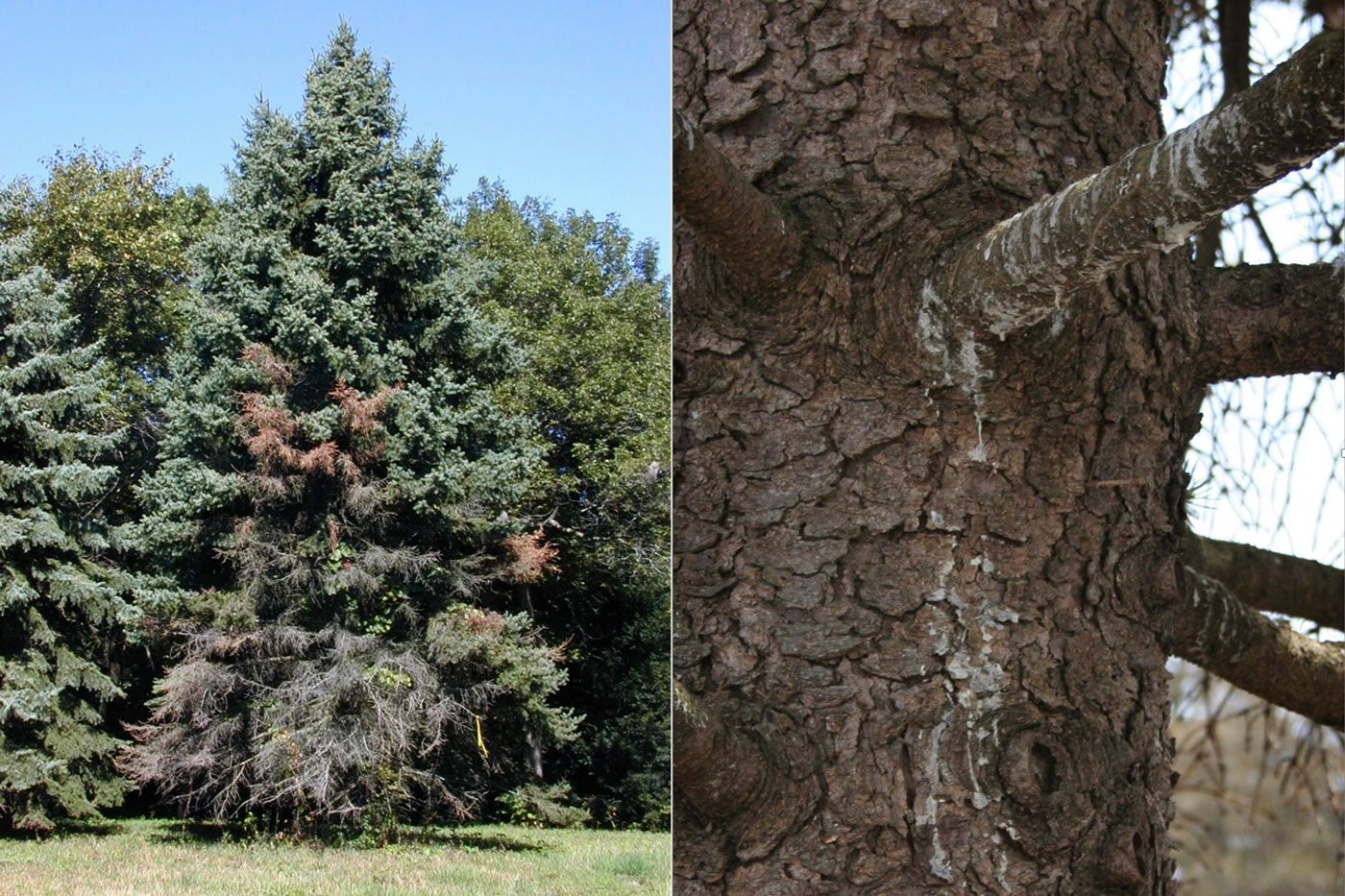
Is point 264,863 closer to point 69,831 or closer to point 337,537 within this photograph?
point 69,831

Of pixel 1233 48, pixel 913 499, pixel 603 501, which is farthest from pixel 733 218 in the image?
pixel 1233 48

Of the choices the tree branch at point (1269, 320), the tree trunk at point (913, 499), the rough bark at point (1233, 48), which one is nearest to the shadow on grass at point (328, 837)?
the tree trunk at point (913, 499)

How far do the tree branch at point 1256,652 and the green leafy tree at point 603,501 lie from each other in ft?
1.68

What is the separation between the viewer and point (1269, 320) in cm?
116

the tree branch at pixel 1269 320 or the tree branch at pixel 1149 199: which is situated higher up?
the tree branch at pixel 1269 320

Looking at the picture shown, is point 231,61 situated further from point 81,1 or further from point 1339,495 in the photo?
point 1339,495

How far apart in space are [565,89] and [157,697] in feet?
2.74

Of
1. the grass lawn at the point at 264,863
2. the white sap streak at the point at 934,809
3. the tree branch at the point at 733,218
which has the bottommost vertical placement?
the grass lawn at the point at 264,863

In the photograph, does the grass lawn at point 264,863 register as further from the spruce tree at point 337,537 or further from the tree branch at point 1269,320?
the tree branch at point 1269,320

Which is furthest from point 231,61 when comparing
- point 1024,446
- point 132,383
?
point 1024,446

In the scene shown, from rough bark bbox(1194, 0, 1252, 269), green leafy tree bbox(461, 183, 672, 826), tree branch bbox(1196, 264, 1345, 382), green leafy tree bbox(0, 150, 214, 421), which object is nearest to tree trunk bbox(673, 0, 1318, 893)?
tree branch bbox(1196, 264, 1345, 382)

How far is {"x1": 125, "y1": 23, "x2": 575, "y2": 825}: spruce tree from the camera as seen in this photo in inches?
48.2

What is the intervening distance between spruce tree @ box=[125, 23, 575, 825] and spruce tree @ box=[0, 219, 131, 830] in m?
0.05

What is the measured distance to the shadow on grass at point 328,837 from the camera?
4.00 feet
